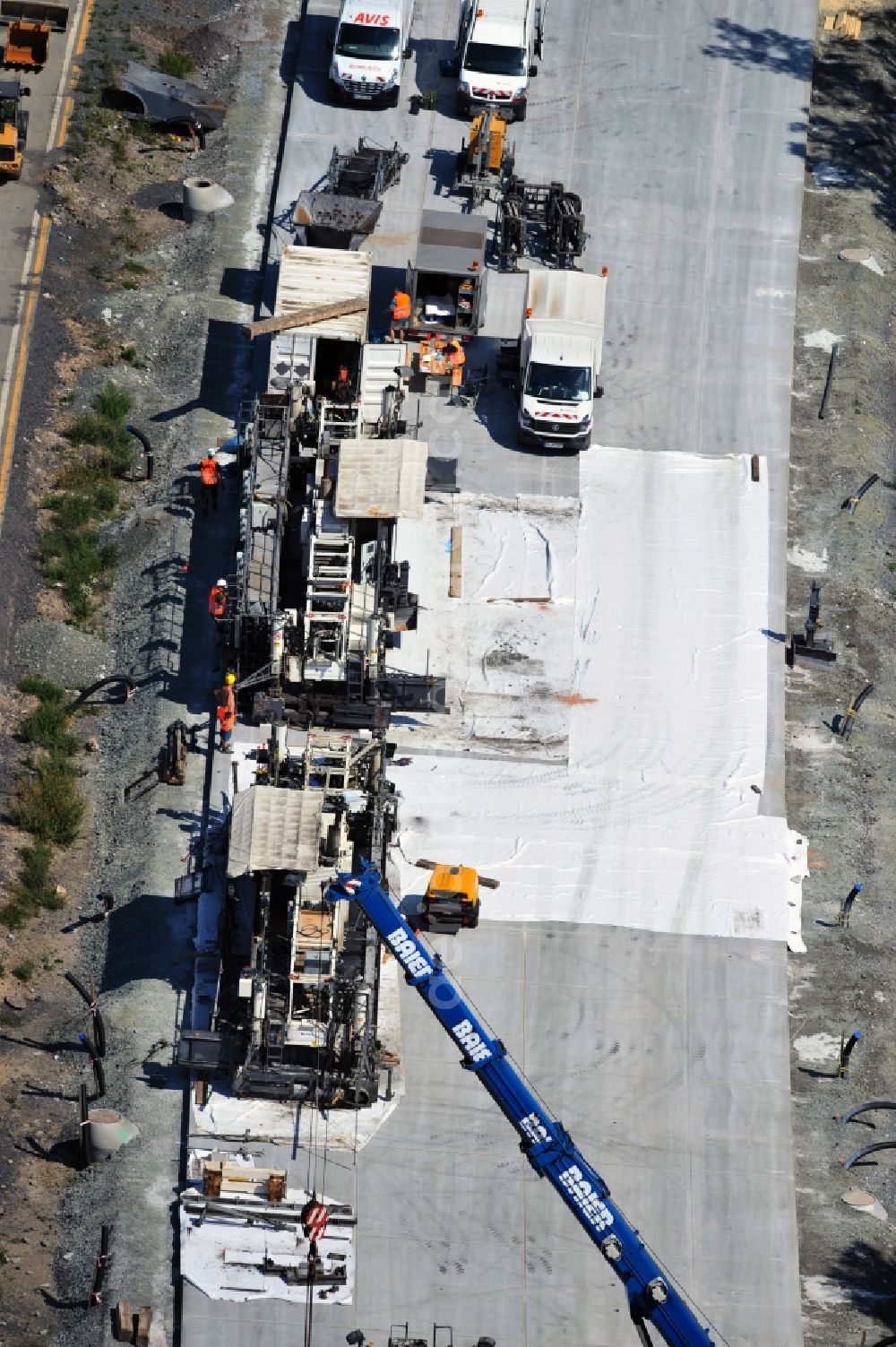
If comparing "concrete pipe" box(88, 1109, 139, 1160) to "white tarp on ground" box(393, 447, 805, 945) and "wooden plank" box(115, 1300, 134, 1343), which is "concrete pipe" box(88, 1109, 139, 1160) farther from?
"white tarp on ground" box(393, 447, 805, 945)

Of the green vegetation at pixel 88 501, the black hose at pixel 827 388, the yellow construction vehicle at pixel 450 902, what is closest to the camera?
the yellow construction vehicle at pixel 450 902

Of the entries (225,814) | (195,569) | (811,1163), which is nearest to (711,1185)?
(811,1163)

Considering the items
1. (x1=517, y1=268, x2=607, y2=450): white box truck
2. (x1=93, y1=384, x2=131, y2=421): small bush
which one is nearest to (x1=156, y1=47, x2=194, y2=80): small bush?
(x1=93, y1=384, x2=131, y2=421): small bush

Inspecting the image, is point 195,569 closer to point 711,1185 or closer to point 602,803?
point 602,803

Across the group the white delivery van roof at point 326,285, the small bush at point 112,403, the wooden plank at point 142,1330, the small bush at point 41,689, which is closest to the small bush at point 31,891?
the small bush at point 41,689

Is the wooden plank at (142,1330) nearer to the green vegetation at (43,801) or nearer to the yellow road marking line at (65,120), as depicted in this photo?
the green vegetation at (43,801)

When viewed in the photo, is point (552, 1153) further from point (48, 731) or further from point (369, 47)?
point (369, 47)
